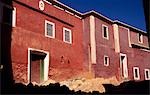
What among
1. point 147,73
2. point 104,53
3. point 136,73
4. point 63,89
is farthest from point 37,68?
point 147,73

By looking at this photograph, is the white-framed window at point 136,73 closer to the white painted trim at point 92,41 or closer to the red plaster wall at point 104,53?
the red plaster wall at point 104,53

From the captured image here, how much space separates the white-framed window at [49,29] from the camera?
63.0 ft

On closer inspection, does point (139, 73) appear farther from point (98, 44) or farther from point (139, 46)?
point (98, 44)

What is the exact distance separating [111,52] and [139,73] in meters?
5.63

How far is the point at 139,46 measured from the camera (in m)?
29.0

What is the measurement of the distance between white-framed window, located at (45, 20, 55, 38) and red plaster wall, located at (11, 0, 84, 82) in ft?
1.01

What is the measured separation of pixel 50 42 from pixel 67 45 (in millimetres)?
2112

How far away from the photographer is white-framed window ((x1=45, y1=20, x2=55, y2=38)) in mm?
19188

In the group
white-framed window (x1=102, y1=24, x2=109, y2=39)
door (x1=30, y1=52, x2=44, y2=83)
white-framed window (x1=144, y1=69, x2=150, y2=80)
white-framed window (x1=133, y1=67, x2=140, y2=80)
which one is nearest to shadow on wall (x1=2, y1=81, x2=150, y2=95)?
door (x1=30, y1=52, x2=44, y2=83)

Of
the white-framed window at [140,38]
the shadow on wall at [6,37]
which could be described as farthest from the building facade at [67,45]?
the white-framed window at [140,38]

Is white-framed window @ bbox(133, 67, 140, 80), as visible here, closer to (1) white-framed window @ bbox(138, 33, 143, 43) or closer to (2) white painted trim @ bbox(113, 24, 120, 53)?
(1) white-framed window @ bbox(138, 33, 143, 43)

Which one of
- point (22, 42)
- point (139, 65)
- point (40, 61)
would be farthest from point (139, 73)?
point (22, 42)

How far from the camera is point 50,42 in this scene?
63.2ft

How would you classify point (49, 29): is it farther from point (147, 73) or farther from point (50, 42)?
point (147, 73)
